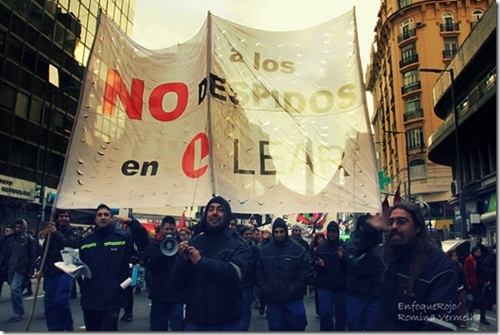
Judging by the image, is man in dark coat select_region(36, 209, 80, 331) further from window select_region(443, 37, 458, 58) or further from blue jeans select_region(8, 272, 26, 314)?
window select_region(443, 37, 458, 58)

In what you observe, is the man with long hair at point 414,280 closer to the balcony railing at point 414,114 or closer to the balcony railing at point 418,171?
the balcony railing at point 418,171

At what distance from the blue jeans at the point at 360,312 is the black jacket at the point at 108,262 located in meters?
2.38

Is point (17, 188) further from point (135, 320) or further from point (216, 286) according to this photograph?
point (216, 286)

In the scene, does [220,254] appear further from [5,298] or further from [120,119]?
[5,298]

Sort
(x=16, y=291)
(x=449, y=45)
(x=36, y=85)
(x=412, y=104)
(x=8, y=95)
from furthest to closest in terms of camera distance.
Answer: (x=412, y=104) → (x=36, y=85) → (x=8, y=95) → (x=449, y=45) → (x=16, y=291)

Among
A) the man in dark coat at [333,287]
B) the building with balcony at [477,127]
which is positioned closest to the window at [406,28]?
the building with balcony at [477,127]

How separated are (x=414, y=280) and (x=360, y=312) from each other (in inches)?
106

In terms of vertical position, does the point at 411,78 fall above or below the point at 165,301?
above

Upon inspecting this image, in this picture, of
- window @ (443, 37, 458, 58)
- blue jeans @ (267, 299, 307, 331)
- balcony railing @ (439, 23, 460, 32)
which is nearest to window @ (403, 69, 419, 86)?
balcony railing @ (439, 23, 460, 32)

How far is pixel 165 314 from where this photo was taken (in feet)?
15.5

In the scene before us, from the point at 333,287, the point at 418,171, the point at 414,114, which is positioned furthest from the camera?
the point at 414,114

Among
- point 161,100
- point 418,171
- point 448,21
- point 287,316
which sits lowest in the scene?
point 287,316

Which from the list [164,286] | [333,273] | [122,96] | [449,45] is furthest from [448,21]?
[164,286]

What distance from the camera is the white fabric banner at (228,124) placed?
14.9 ft
